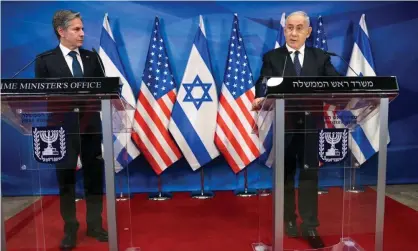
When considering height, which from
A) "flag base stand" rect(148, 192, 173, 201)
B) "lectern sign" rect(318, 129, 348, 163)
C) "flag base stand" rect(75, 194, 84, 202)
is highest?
"lectern sign" rect(318, 129, 348, 163)

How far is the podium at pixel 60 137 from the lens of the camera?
5.74 feet

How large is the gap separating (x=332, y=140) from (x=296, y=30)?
35.1 inches

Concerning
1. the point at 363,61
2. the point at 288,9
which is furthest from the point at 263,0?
the point at 363,61

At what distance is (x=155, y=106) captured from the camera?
3.79 m

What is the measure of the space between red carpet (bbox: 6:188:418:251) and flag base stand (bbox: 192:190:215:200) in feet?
0.24

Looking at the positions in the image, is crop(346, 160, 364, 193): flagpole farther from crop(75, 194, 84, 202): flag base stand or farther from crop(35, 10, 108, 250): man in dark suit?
crop(75, 194, 84, 202): flag base stand

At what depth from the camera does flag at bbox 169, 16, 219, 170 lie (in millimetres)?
3791

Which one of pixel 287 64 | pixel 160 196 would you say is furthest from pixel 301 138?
pixel 160 196

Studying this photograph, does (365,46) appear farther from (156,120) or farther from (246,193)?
(156,120)

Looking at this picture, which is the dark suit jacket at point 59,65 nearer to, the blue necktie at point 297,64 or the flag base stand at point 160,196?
the blue necktie at point 297,64

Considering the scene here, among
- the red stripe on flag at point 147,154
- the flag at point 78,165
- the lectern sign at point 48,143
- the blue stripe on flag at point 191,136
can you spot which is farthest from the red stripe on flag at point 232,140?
the lectern sign at point 48,143

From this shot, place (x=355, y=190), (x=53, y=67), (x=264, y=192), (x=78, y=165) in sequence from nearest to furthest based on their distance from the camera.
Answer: (x=78, y=165) → (x=355, y=190) → (x=264, y=192) → (x=53, y=67)

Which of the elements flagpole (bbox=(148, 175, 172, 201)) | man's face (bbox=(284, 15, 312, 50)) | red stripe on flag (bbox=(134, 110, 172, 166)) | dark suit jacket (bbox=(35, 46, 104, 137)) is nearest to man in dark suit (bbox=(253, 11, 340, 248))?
man's face (bbox=(284, 15, 312, 50))

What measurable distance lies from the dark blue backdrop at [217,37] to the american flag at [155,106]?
21 centimetres
